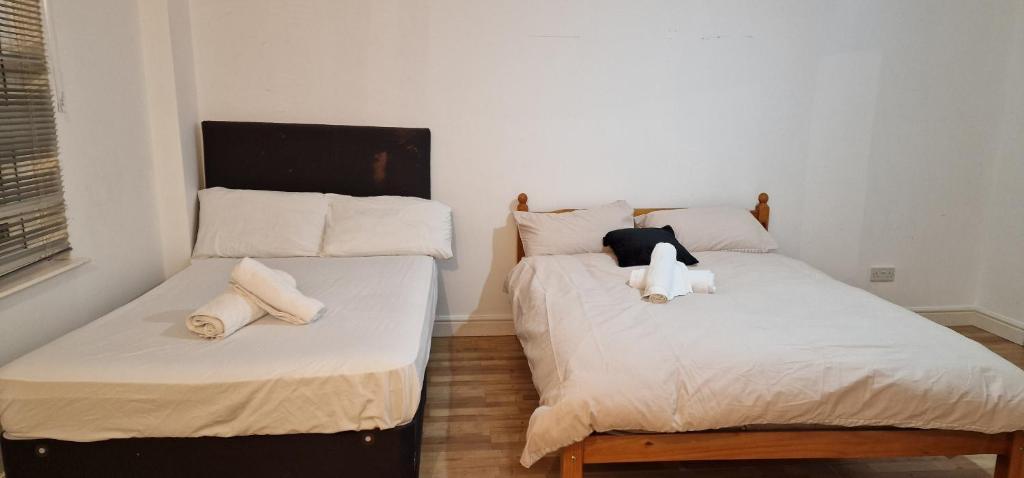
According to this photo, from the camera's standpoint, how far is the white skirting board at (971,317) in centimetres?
376

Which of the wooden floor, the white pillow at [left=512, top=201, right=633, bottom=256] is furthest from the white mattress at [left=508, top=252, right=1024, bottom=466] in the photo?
the white pillow at [left=512, top=201, right=633, bottom=256]

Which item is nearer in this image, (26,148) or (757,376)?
(757,376)

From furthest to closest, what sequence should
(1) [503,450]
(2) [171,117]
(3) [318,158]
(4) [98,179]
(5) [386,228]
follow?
(3) [318,158]
(5) [386,228]
(2) [171,117]
(4) [98,179]
(1) [503,450]

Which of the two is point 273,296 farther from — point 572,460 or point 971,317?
point 971,317

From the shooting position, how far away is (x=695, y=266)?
3.07m

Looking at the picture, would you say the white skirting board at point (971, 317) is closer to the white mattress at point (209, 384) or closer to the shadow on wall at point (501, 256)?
the shadow on wall at point (501, 256)

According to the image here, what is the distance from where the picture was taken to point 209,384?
5.90ft

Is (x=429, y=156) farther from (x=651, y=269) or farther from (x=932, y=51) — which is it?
(x=932, y=51)

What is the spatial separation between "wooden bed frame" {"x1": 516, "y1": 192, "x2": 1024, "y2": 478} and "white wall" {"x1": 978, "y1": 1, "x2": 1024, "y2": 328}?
83.0 inches

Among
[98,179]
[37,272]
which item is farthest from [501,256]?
[37,272]

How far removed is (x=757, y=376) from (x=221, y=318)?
169cm

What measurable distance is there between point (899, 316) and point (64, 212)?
3160 millimetres

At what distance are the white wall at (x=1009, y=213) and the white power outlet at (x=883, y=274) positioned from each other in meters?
0.57

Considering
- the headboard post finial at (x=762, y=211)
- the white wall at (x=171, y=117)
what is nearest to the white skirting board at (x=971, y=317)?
the headboard post finial at (x=762, y=211)
